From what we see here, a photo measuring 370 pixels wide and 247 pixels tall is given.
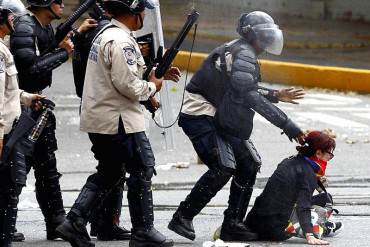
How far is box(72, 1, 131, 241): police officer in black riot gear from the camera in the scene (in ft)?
29.4

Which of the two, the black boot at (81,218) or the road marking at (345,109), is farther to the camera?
the road marking at (345,109)

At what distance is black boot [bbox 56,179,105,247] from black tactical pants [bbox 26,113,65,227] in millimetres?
642

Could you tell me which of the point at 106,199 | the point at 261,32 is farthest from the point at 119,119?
the point at 261,32

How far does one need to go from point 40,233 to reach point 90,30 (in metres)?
1.60

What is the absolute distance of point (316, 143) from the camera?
8.92 metres

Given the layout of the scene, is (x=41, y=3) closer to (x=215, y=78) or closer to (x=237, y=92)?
(x=215, y=78)

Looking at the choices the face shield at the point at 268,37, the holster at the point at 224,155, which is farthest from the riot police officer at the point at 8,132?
the face shield at the point at 268,37

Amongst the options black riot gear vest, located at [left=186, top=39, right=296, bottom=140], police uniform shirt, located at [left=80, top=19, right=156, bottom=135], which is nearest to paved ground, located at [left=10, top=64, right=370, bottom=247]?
black riot gear vest, located at [left=186, top=39, right=296, bottom=140]

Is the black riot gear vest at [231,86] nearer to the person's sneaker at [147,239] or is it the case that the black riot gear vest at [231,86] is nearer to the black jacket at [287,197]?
the black jacket at [287,197]

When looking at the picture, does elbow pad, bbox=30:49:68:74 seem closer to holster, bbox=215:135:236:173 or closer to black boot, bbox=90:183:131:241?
black boot, bbox=90:183:131:241

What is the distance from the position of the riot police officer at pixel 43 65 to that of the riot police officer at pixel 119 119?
0.52 metres

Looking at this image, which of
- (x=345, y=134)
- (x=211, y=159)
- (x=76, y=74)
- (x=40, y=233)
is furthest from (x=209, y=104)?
(x=345, y=134)

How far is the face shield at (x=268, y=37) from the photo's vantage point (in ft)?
29.4

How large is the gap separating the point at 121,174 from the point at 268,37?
4.68 ft
